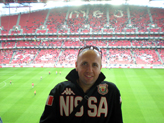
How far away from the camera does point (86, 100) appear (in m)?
2.00

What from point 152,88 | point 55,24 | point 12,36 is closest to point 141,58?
point 152,88

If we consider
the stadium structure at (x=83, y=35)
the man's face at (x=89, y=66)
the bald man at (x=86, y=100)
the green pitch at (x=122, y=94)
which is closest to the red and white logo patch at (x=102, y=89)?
the bald man at (x=86, y=100)

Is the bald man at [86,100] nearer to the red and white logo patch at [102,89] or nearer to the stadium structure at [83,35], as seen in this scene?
the red and white logo patch at [102,89]

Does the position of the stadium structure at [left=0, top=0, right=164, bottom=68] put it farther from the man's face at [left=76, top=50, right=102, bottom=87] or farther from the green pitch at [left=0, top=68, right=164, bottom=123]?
the man's face at [left=76, top=50, right=102, bottom=87]

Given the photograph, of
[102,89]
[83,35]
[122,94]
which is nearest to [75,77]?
[102,89]

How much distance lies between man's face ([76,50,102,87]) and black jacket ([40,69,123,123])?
19 cm

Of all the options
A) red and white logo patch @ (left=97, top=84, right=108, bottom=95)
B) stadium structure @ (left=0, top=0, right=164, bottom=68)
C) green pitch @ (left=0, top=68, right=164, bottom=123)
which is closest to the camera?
red and white logo patch @ (left=97, top=84, right=108, bottom=95)

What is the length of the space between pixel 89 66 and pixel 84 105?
64 centimetres

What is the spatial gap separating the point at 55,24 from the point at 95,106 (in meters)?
56.7

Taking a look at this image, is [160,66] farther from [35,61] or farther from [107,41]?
[35,61]

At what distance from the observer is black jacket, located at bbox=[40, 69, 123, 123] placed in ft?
6.50

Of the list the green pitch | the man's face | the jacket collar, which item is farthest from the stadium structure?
the man's face

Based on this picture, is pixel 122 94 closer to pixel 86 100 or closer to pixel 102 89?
pixel 102 89

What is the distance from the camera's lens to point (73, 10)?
6034 cm
